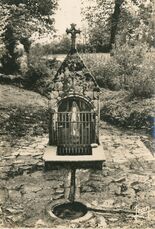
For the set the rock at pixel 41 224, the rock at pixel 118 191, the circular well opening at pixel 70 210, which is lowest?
the circular well opening at pixel 70 210

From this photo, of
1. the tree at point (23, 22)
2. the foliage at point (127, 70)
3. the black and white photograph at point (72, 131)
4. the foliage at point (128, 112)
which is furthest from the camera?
the tree at point (23, 22)

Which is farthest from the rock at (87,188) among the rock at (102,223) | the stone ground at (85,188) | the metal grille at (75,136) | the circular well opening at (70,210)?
the metal grille at (75,136)

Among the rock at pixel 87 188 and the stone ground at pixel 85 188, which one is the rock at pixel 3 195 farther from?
the rock at pixel 87 188

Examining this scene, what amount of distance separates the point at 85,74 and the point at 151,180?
2938mm

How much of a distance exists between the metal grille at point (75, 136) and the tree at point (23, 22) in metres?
9.21

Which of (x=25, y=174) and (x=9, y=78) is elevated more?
(x=9, y=78)

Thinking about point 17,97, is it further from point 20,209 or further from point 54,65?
point 20,209

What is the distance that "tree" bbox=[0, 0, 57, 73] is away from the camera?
1875 centimetres

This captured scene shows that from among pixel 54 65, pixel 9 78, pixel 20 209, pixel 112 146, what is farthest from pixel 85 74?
pixel 54 65

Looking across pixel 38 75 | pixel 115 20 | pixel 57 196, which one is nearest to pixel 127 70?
pixel 38 75

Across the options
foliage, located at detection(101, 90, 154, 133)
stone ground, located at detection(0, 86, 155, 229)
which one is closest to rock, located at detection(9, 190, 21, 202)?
stone ground, located at detection(0, 86, 155, 229)

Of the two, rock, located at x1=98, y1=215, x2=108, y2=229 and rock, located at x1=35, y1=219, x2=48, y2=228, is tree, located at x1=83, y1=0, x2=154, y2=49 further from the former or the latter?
rock, located at x1=35, y1=219, x2=48, y2=228

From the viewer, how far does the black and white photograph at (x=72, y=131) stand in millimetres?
7953

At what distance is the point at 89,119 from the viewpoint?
1032 centimetres
